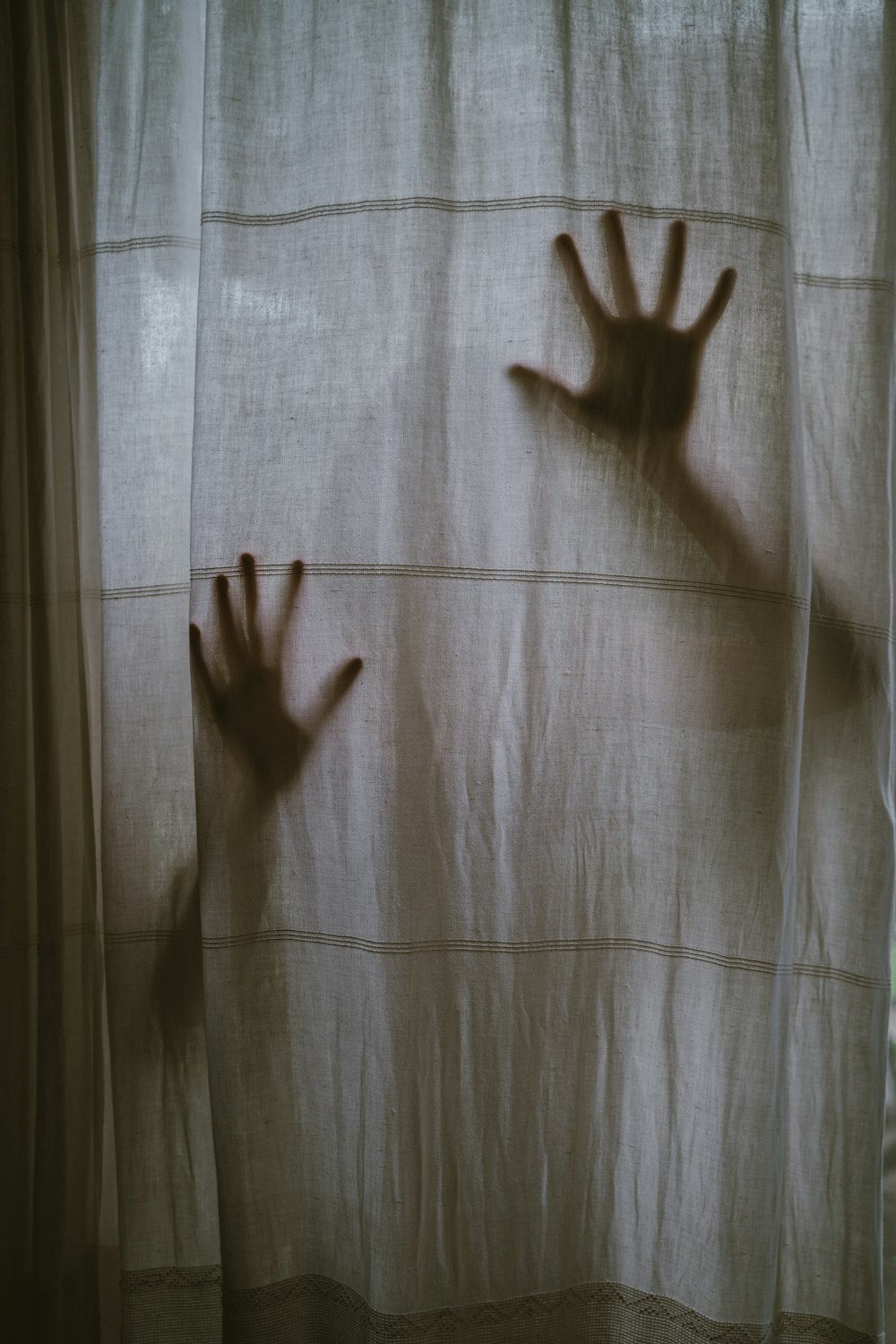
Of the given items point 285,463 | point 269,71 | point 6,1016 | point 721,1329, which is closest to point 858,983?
point 721,1329

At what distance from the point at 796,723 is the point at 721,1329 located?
63cm

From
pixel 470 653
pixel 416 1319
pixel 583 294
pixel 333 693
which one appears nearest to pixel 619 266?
pixel 583 294

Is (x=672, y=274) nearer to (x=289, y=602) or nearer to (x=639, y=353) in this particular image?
(x=639, y=353)

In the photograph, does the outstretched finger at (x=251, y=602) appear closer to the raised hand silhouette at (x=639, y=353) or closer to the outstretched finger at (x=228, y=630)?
the outstretched finger at (x=228, y=630)

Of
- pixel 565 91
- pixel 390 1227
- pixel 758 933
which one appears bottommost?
pixel 390 1227

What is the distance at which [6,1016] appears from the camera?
96 cm

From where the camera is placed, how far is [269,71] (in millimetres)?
896

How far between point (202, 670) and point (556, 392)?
1.50ft

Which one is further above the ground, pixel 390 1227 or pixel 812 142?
pixel 812 142

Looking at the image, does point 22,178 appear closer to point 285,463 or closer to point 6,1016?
point 285,463

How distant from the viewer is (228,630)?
91 centimetres

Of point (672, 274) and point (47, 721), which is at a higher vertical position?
point (672, 274)

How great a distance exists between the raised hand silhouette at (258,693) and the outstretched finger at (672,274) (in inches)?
17.6

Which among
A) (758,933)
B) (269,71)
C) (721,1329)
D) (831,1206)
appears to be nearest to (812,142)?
(269,71)
